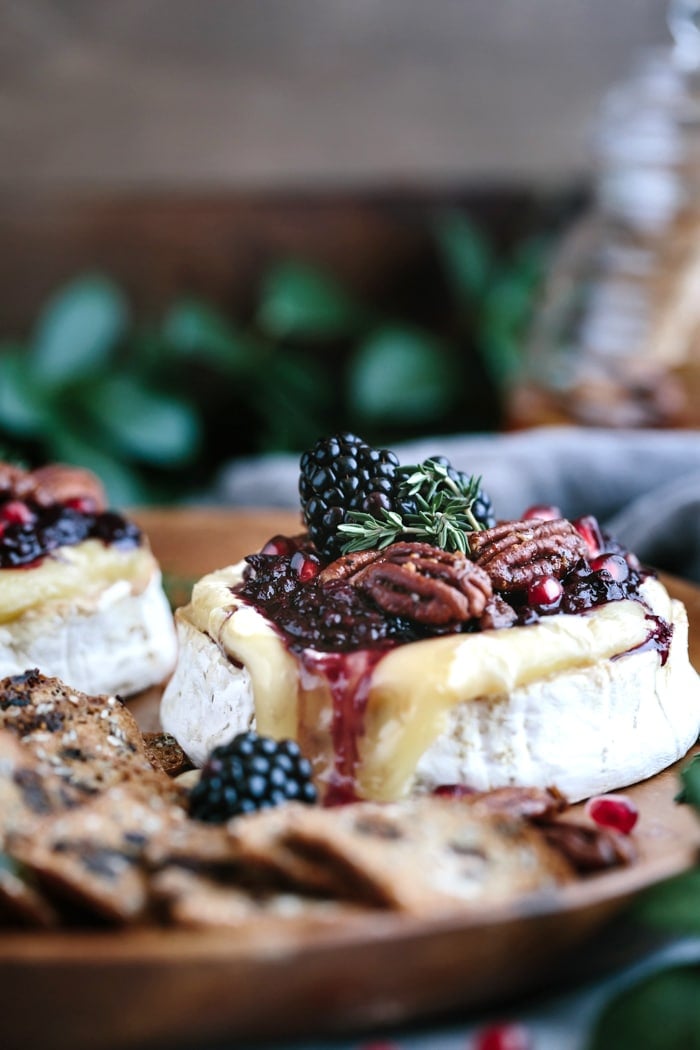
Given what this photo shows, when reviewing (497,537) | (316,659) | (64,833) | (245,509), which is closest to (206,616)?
(316,659)

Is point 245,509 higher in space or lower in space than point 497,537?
lower

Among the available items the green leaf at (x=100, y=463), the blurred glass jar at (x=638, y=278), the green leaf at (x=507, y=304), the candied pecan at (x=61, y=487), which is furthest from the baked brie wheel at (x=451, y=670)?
the green leaf at (x=507, y=304)

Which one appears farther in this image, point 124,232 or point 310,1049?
point 124,232

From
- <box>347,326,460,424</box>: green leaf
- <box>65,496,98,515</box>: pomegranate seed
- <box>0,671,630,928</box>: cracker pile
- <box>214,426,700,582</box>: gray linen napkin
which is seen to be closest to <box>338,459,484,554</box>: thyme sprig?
<box>0,671,630,928</box>: cracker pile

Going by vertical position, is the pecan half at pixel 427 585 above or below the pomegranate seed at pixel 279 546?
above

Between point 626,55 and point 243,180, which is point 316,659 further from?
point 626,55

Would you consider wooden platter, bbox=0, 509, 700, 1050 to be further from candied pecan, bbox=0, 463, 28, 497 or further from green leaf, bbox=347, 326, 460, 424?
green leaf, bbox=347, 326, 460, 424

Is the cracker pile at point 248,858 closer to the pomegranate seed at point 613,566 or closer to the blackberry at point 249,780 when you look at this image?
the blackberry at point 249,780
